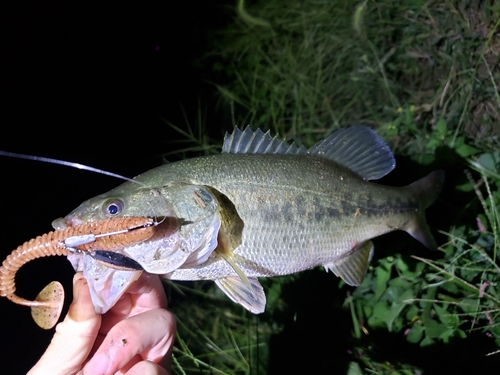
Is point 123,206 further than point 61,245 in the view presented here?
Yes

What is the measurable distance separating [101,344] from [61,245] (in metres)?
0.39

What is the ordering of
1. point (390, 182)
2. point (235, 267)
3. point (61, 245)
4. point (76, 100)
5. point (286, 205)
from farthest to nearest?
point (76, 100)
point (390, 182)
point (286, 205)
point (235, 267)
point (61, 245)

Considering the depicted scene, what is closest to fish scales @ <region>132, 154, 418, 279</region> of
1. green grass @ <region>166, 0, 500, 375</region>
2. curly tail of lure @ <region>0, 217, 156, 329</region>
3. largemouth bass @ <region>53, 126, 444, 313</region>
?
largemouth bass @ <region>53, 126, 444, 313</region>

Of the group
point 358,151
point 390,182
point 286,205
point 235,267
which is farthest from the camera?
point 390,182

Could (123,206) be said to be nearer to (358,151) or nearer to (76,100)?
(358,151)

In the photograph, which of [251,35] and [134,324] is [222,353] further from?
[251,35]

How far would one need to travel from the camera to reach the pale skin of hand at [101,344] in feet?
4.09

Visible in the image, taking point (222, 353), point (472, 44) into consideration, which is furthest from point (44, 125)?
point (472, 44)

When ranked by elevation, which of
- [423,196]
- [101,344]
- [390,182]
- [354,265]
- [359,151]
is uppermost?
[359,151]

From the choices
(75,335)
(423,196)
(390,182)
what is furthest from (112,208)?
(390,182)

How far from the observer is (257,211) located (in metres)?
1.43

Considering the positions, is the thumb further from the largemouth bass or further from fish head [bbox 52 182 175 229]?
fish head [bbox 52 182 175 229]

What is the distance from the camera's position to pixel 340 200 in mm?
1572

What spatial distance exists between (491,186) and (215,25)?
7.55ft
